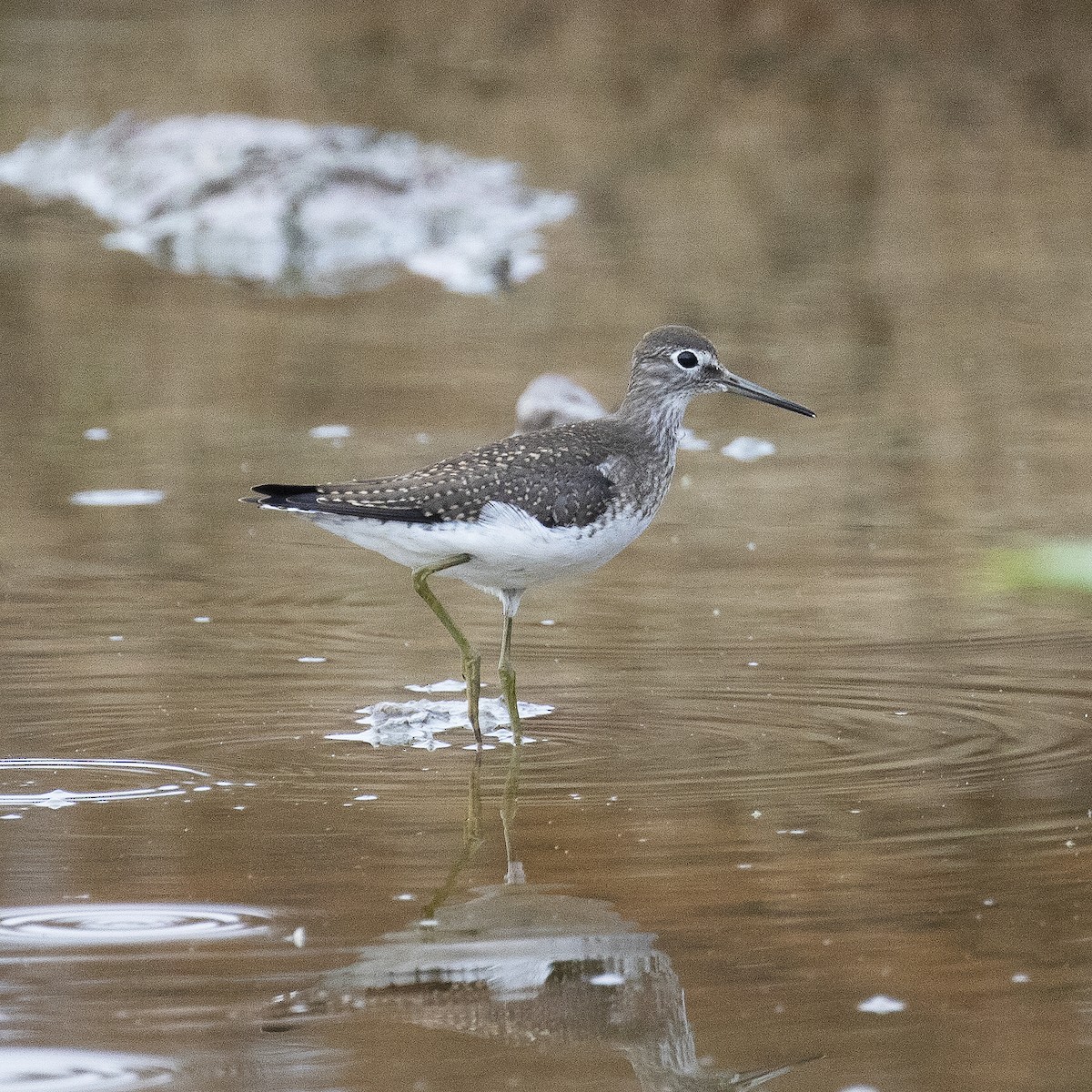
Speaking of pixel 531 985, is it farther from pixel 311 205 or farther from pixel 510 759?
pixel 311 205

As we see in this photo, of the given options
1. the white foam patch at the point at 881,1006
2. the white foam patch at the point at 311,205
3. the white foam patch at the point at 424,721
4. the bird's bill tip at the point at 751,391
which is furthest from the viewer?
the white foam patch at the point at 311,205

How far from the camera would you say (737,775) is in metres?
5.58

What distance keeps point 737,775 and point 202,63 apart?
17.6 m

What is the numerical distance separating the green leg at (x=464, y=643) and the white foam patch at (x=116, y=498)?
2.65 meters

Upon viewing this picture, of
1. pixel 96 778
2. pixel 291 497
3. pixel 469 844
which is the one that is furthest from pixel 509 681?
pixel 96 778

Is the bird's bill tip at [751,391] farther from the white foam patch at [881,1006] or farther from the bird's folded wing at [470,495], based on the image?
the white foam patch at [881,1006]

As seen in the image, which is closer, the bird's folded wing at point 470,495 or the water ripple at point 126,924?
the water ripple at point 126,924

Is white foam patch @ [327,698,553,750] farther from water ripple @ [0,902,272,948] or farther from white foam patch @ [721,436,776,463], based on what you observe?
white foam patch @ [721,436,776,463]

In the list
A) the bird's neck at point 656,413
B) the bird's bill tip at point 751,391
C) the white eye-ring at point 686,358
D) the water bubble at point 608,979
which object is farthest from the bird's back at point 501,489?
the water bubble at point 608,979

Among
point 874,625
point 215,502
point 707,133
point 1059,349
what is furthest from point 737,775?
point 707,133

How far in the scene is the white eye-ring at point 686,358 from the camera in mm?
6816


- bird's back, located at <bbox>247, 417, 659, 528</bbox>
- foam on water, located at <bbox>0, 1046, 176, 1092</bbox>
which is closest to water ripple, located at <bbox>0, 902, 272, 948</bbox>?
foam on water, located at <bbox>0, 1046, 176, 1092</bbox>

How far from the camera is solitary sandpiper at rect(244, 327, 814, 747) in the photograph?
19.7ft

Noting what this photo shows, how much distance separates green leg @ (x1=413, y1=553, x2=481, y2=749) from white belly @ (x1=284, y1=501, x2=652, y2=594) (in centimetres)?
3
